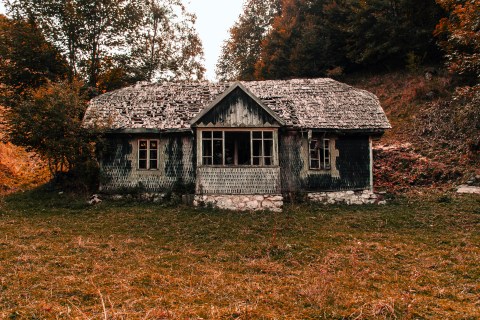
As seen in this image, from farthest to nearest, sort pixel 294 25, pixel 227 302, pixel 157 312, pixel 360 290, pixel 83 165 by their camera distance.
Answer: pixel 294 25, pixel 83 165, pixel 360 290, pixel 227 302, pixel 157 312

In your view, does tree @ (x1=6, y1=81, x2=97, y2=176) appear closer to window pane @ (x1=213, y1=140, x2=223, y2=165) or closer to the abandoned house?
the abandoned house

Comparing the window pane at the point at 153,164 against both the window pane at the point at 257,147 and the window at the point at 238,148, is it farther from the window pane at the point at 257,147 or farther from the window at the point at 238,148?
the window pane at the point at 257,147

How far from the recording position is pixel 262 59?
35.8m

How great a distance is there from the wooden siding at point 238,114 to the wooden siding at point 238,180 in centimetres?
191

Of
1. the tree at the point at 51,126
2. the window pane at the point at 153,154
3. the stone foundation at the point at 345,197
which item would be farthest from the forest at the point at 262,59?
the stone foundation at the point at 345,197

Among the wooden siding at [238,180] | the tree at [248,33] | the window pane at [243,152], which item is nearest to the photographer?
the wooden siding at [238,180]

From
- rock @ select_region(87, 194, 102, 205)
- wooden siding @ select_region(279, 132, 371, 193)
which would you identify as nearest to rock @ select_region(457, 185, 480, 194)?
wooden siding @ select_region(279, 132, 371, 193)

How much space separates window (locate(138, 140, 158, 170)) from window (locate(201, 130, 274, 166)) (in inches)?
102

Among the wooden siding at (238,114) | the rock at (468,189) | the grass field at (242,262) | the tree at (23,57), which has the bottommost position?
the grass field at (242,262)

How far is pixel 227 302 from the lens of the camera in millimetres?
7113

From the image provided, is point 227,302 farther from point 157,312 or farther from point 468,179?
point 468,179

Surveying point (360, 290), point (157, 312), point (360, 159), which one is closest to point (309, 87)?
point (360, 159)

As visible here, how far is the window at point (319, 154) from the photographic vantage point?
55.5 ft

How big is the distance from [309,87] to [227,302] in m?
14.3
